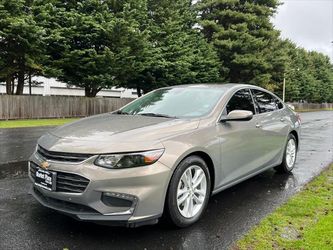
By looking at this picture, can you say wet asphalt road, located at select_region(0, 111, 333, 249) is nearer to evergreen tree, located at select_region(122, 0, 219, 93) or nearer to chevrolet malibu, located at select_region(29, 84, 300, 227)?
chevrolet malibu, located at select_region(29, 84, 300, 227)

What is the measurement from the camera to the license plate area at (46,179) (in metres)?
3.56

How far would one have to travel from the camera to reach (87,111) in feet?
87.7

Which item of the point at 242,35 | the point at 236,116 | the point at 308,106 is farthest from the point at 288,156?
the point at 308,106

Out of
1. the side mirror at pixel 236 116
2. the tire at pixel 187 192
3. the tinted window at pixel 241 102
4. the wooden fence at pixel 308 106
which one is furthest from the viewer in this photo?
the wooden fence at pixel 308 106

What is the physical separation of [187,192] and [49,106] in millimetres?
22302

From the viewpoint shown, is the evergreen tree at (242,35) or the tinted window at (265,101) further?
the evergreen tree at (242,35)

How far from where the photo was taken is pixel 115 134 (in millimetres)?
3740

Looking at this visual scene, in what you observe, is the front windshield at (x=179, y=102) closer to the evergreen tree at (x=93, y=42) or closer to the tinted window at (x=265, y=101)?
the tinted window at (x=265, y=101)

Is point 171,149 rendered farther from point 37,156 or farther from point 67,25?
point 67,25

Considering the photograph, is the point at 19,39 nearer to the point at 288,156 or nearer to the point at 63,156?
the point at 288,156

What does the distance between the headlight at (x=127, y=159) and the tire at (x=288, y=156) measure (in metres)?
3.61

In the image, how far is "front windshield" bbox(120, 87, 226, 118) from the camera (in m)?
4.70

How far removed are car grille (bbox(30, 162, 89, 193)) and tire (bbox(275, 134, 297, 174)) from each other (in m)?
4.13

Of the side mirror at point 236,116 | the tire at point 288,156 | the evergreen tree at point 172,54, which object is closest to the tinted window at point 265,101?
the tire at point 288,156
